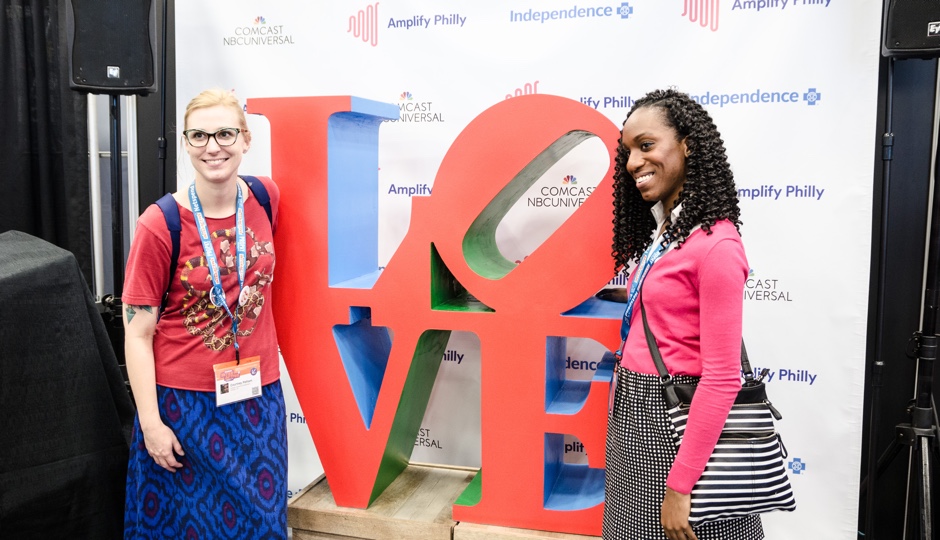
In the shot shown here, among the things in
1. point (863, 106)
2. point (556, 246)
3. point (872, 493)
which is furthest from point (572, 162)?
point (872, 493)

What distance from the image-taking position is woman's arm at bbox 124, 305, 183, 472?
1.93 m

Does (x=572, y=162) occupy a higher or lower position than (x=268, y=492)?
higher

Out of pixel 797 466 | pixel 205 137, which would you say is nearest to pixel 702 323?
pixel 205 137

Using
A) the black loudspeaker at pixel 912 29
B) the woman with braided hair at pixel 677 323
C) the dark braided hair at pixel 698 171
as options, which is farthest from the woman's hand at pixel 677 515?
the black loudspeaker at pixel 912 29

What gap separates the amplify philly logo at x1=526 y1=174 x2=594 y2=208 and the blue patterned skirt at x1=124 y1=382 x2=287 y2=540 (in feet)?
4.37

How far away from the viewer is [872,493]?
2486 mm

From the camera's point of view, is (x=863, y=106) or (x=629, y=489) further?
(x=863, y=106)

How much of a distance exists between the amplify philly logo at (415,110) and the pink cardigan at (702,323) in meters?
1.52

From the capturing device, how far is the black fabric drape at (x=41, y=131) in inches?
127

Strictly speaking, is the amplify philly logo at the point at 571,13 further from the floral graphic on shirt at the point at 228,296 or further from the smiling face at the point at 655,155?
the floral graphic on shirt at the point at 228,296

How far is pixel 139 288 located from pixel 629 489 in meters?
1.31

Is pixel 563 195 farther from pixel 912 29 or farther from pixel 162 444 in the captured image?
pixel 162 444

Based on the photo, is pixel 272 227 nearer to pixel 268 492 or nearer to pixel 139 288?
pixel 139 288

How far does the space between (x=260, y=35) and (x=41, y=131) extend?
112 centimetres
